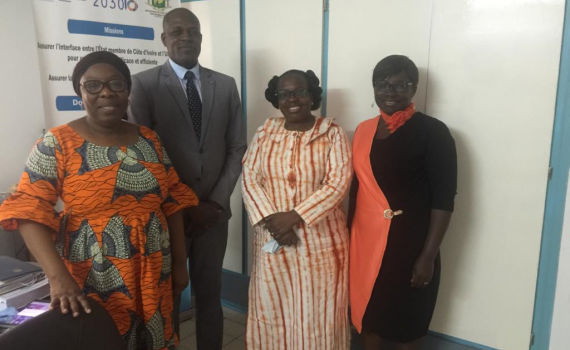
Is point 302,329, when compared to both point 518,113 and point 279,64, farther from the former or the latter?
point 279,64

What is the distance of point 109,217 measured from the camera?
1392 mm

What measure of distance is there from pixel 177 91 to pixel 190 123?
15 centimetres

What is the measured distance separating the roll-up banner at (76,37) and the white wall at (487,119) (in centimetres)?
131

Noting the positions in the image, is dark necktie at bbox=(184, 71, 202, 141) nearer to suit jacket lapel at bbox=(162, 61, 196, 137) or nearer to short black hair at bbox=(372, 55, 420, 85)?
suit jacket lapel at bbox=(162, 61, 196, 137)

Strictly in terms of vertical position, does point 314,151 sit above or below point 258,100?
below

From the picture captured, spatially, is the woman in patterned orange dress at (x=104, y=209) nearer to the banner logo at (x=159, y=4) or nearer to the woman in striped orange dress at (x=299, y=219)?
the woman in striped orange dress at (x=299, y=219)

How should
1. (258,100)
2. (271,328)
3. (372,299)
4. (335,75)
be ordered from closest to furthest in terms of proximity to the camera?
(372,299) → (271,328) → (335,75) → (258,100)

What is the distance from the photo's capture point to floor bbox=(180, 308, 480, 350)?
87.2 inches

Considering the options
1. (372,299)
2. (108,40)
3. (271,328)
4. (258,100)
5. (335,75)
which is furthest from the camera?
(258,100)

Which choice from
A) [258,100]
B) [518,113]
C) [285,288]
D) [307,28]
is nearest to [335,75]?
[307,28]

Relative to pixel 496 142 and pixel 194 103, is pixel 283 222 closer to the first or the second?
pixel 194 103

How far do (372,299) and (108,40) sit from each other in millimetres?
2045

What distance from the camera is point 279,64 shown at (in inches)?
100

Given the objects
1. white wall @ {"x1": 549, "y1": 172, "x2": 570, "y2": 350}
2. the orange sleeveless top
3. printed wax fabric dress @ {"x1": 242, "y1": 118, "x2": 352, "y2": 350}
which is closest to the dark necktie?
printed wax fabric dress @ {"x1": 242, "y1": 118, "x2": 352, "y2": 350}
